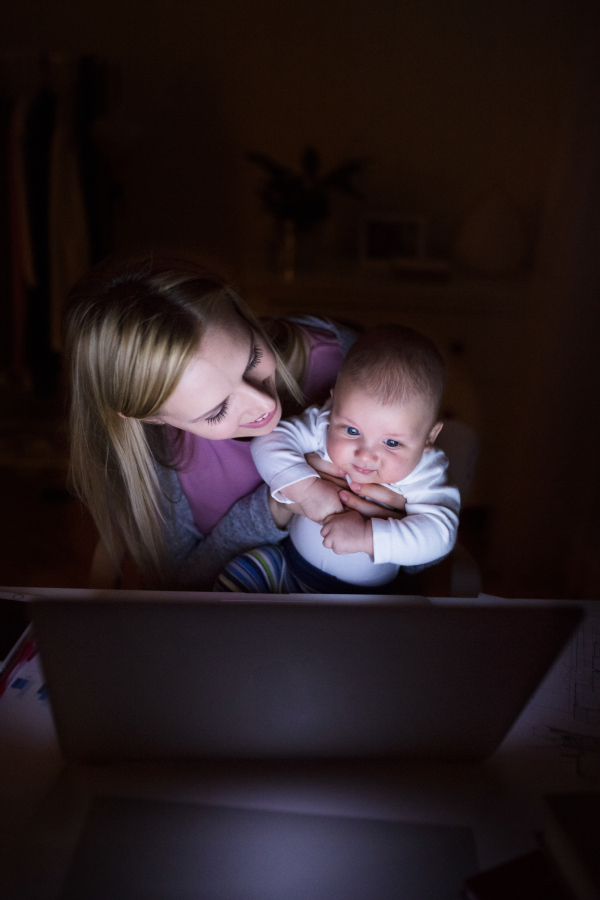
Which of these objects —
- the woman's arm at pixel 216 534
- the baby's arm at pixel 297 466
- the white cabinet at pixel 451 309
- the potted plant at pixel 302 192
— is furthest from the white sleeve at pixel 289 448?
the potted plant at pixel 302 192

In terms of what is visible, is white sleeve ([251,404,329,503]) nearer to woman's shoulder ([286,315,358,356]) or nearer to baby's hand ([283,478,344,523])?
baby's hand ([283,478,344,523])

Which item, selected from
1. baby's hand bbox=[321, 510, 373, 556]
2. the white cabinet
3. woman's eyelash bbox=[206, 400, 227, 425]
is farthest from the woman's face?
the white cabinet

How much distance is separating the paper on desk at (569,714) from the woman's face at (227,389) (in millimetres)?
582

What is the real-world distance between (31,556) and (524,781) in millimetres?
2120

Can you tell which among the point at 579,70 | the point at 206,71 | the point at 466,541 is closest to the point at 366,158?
the point at 206,71

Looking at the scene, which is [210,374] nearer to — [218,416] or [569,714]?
[218,416]

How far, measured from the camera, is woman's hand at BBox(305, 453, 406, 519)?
1028 mm

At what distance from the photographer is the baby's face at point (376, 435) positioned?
956 mm

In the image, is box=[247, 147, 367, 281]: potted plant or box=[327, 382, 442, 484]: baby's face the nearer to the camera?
box=[327, 382, 442, 484]: baby's face

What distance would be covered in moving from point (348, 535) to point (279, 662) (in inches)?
13.3

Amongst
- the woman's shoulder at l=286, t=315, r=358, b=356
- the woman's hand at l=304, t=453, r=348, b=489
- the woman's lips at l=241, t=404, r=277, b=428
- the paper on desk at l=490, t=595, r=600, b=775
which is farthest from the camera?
the woman's shoulder at l=286, t=315, r=358, b=356

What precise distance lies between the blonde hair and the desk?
43 centimetres

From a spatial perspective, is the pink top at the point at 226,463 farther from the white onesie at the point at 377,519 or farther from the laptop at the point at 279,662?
the laptop at the point at 279,662

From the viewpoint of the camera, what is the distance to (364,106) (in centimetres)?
262
